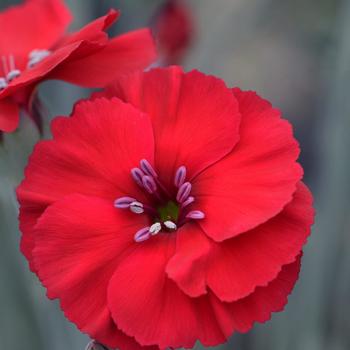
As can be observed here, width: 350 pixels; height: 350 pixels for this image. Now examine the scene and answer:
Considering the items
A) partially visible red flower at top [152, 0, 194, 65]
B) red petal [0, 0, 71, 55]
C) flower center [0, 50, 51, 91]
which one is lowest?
partially visible red flower at top [152, 0, 194, 65]

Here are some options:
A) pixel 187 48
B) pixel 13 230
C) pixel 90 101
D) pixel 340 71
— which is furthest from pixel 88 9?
pixel 90 101

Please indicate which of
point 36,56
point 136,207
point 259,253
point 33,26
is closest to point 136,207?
point 136,207

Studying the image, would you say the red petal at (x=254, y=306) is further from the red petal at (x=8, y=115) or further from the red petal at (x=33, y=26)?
the red petal at (x=33, y=26)

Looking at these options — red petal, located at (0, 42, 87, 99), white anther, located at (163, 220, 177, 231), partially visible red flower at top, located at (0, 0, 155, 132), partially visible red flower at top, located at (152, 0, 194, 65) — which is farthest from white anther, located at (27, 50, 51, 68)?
partially visible red flower at top, located at (152, 0, 194, 65)

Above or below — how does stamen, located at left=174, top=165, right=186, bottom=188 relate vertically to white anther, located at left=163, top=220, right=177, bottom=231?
above

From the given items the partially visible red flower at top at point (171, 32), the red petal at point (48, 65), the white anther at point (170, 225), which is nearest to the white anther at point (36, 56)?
the red petal at point (48, 65)

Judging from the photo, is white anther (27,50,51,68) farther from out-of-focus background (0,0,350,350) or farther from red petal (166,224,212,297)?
red petal (166,224,212,297)

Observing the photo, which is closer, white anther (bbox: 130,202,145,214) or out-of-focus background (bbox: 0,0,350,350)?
white anther (bbox: 130,202,145,214)

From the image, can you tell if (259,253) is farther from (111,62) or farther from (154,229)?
(111,62)
